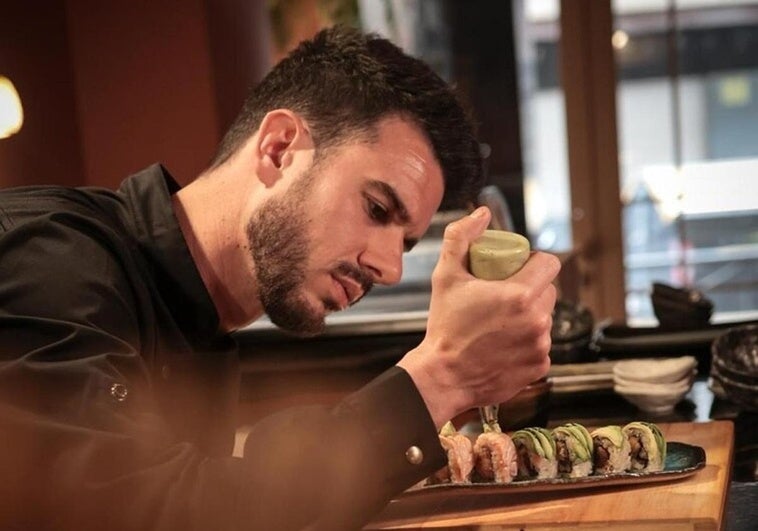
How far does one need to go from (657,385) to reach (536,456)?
0.68 metres

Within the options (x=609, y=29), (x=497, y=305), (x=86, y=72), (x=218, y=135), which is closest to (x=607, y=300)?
(x=609, y=29)

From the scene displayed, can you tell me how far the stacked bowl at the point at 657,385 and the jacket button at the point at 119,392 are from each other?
1.32 metres

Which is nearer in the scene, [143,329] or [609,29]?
[143,329]

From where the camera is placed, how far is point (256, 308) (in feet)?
5.83

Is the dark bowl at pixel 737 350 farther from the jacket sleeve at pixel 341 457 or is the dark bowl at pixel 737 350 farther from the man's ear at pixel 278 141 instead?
the jacket sleeve at pixel 341 457

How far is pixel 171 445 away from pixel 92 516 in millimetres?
105

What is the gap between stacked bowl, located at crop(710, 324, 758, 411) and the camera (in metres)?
2.26

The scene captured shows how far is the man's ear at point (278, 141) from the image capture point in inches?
67.3

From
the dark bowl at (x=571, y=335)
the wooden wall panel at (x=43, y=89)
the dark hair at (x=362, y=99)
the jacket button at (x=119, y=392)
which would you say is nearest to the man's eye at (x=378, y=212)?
the dark hair at (x=362, y=99)

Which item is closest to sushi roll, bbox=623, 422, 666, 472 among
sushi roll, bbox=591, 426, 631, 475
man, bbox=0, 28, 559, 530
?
sushi roll, bbox=591, 426, 631, 475

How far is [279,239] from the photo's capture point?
1.65 metres

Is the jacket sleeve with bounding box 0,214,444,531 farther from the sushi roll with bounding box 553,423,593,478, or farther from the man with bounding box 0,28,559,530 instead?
the sushi roll with bounding box 553,423,593,478

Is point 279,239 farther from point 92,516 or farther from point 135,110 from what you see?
point 135,110

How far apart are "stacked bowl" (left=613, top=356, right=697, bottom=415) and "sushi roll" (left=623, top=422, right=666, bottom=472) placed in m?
0.54
